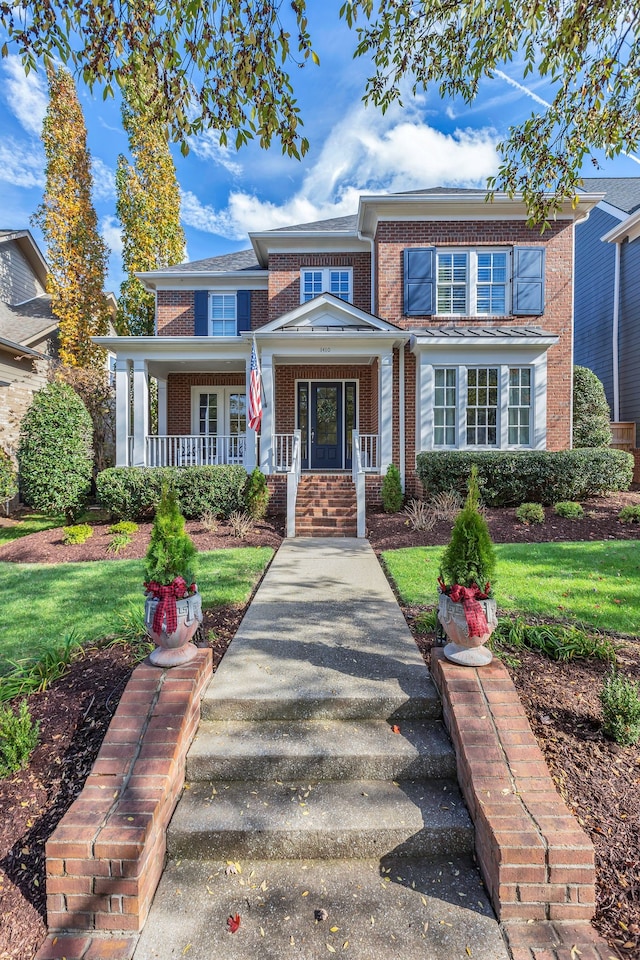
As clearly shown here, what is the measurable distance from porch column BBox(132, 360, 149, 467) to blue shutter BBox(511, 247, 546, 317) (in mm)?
9605

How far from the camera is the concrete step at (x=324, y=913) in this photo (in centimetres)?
187

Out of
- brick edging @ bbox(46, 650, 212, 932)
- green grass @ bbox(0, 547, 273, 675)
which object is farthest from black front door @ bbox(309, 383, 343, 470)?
brick edging @ bbox(46, 650, 212, 932)

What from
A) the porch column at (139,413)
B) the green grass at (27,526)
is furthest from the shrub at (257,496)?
the green grass at (27,526)

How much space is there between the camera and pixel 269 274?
13.3 meters

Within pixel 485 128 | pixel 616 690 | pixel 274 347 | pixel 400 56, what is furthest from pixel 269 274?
pixel 616 690

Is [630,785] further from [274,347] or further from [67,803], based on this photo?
[274,347]

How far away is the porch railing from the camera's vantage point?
11555mm

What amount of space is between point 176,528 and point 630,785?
3.01 m

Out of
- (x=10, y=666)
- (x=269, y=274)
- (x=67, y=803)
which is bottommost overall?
(x=67, y=803)

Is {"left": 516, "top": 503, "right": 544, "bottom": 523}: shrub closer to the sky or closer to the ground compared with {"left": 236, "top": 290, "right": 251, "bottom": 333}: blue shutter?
closer to the ground

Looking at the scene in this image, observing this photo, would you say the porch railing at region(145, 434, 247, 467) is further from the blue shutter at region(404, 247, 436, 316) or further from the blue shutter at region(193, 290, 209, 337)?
the blue shutter at region(404, 247, 436, 316)

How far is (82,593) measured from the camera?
545 centimetres

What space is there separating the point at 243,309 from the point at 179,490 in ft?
22.3

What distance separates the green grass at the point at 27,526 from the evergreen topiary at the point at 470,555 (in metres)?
9.50
